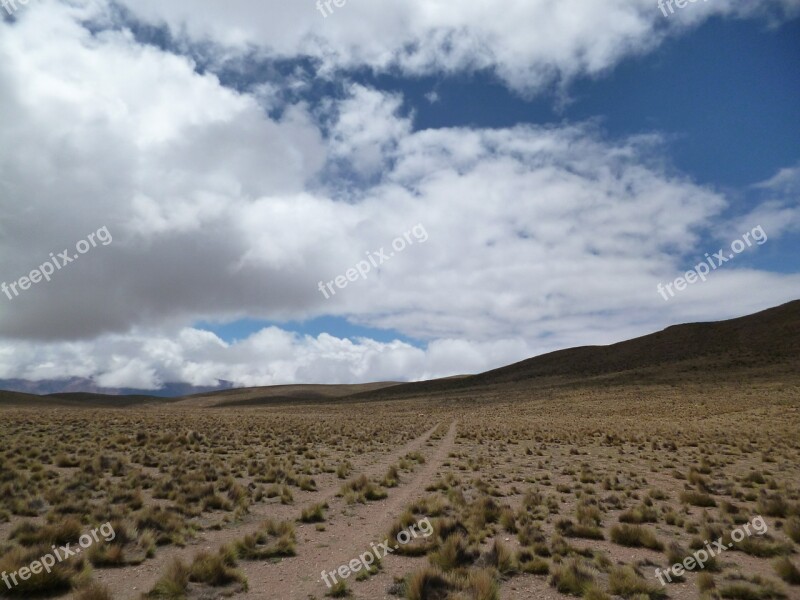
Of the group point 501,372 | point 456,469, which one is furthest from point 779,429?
point 501,372

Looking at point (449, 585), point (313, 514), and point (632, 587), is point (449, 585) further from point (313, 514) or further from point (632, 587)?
point (313, 514)

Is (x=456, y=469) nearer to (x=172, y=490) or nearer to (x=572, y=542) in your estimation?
(x=572, y=542)

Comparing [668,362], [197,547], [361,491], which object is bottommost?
[361,491]

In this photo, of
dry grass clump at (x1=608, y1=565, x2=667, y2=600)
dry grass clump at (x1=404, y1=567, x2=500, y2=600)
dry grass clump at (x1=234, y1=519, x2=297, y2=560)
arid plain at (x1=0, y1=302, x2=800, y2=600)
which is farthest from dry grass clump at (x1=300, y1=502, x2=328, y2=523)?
dry grass clump at (x1=608, y1=565, x2=667, y2=600)

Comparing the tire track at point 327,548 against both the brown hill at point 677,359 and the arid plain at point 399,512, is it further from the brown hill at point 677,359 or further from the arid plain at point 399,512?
the brown hill at point 677,359

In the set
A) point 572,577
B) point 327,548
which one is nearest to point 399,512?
point 327,548

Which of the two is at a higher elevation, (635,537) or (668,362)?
(668,362)

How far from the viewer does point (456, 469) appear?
1908 centimetres

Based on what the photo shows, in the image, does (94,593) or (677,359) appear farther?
(677,359)

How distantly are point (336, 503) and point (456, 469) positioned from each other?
23.7 ft

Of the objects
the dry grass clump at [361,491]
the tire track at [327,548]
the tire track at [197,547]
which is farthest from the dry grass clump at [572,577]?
the dry grass clump at [361,491]

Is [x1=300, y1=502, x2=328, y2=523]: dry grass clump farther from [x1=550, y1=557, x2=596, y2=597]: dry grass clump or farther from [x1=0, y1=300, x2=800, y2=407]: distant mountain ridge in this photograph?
[x1=0, y1=300, x2=800, y2=407]: distant mountain ridge

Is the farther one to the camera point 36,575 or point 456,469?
point 456,469

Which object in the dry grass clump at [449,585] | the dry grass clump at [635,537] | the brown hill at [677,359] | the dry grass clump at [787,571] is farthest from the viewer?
the brown hill at [677,359]
